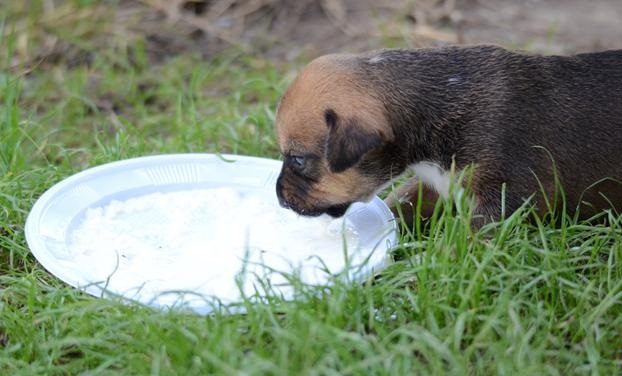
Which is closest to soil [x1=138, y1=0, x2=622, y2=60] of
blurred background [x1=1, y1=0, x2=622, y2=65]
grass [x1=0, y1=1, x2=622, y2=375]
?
blurred background [x1=1, y1=0, x2=622, y2=65]

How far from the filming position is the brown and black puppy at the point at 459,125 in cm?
454

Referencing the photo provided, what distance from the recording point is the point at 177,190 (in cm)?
543

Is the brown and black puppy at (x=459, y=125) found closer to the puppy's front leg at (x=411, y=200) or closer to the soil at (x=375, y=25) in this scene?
the puppy's front leg at (x=411, y=200)

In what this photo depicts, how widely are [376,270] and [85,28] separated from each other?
498 cm

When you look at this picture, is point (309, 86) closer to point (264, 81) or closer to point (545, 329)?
point (545, 329)

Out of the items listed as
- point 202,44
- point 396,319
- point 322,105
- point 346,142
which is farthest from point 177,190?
point 202,44

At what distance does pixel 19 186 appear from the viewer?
536 centimetres

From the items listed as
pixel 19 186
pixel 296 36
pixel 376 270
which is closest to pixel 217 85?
pixel 296 36

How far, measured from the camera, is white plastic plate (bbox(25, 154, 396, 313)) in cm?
418

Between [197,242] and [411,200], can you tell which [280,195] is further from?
[411,200]

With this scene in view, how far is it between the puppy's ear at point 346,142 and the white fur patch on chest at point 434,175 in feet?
1.61

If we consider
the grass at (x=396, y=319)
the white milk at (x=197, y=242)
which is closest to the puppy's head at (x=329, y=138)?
the white milk at (x=197, y=242)

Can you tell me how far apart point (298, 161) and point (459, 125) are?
0.81m

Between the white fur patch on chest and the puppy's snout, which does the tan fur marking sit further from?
the white fur patch on chest
